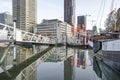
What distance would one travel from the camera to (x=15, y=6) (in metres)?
142

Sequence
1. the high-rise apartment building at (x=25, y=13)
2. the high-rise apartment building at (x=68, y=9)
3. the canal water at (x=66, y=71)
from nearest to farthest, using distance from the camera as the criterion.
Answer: the canal water at (x=66, y=71)
the high-rise apartment building at (x=25, y=13)
the high-rise apartment building at (x=68, y=9)

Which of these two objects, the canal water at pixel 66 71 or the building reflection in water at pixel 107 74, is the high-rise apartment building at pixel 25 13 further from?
the building reflection in water at pixel 107 74

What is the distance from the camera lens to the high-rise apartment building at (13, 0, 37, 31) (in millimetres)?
132000

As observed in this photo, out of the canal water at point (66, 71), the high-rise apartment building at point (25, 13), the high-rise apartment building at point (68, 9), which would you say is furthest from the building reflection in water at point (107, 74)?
the high-rise apartment building at point (68, 9)

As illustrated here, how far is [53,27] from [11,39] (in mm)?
110101

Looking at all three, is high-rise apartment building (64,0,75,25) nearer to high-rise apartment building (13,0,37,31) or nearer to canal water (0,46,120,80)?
high-rise apartment building (13,0,37,31)

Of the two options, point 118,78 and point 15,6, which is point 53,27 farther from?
point 118,78

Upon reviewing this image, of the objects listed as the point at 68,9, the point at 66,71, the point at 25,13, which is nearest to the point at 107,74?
the point at 66,71

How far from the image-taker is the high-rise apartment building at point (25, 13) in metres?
132

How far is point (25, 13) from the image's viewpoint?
464 feet

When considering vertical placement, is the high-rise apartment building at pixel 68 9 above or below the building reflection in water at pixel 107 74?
above

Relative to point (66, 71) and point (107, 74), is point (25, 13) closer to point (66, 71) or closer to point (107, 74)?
point (66, 71)

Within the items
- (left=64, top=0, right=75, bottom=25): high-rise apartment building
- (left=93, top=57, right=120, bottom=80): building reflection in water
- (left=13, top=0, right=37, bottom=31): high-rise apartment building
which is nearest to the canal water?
(left=93, top=57, right=120, bottom=80): building reflection in water

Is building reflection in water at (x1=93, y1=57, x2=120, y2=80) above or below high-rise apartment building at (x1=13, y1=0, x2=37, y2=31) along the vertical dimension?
below
